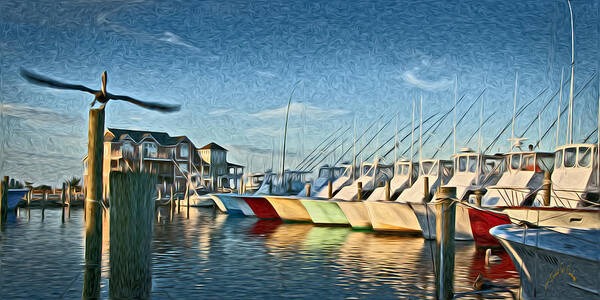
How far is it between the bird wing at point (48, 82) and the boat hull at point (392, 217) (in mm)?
20051

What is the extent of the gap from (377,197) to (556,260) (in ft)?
81.1

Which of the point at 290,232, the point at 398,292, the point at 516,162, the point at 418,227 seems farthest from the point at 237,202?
the point at 398,292

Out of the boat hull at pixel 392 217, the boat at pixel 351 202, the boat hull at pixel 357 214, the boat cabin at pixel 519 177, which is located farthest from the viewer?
the boat at pixel 351 202

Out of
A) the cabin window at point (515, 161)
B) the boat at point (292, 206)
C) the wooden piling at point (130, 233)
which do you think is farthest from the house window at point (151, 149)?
the wooden piling at point (130, 233)

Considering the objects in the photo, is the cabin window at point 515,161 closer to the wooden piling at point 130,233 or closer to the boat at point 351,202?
the boat at point 351,202

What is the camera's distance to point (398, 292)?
12.9 meters

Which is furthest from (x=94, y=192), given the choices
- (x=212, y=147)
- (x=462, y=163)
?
(x=212, y=147)

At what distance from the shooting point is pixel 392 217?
28203 millimetres

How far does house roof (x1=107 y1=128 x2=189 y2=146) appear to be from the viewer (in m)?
71.8

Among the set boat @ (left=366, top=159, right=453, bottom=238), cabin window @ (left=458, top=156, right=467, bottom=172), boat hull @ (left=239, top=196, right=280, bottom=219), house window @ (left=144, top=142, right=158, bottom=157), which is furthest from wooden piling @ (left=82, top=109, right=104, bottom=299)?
house window @ (left=144, top=142, right=158, bottom=157)

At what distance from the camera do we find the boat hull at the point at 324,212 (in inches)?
1319

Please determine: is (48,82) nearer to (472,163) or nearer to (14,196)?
(472,163)

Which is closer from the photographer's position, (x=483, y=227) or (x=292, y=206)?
(x=483, y=227)

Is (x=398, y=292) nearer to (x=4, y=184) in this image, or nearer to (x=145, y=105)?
(x=145, y=105)
